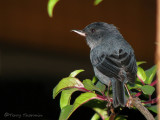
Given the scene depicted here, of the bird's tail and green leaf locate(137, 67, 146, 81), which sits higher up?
green leaf locate(137, 67, 146, 81)

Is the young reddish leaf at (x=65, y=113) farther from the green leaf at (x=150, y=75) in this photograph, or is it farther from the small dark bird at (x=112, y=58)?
the green leaf at (x=150, y=75)

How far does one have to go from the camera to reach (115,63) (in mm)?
2738

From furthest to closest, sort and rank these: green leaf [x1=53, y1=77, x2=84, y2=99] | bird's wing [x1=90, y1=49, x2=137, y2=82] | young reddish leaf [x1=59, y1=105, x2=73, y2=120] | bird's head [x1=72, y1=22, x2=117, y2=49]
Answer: bird's head [x1=72, y1=22, x2=117, y2=49], bird's wing [x1=90, y1=49, x2=137, y2=82], green leaf [x1=53, y1=77, x2=84, y2=99], young reddish leaf [x1=59, y1=105, x2=73, y2=120]

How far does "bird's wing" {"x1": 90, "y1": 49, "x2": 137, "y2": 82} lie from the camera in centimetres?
262

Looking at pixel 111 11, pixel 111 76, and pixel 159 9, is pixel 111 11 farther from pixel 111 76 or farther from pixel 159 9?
pixel 159 9

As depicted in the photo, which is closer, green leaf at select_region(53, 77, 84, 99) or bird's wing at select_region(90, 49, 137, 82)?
green leaf at select_region(53, 77, 84, 99)

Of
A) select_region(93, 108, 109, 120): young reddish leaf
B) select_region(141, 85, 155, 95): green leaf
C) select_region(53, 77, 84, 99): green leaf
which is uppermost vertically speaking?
select_region(53, 77, 84, 99): green leaf

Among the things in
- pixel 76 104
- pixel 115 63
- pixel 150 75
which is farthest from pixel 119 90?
pixel 76 104

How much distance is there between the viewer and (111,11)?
6.69 metres

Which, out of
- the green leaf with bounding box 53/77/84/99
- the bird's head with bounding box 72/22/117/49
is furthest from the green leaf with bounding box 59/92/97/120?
the bird's head with bounding box 72/22/117/49

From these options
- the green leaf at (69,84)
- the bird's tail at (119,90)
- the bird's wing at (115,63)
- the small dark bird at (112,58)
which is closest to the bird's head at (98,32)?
the small dark bird at (112,58)

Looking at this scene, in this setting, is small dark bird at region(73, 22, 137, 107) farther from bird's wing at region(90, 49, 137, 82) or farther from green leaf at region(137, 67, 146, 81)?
green leaf at region(137, 67, 146, 81)

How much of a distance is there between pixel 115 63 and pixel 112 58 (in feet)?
0.28

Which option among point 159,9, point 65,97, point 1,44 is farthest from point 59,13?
point 159,9
